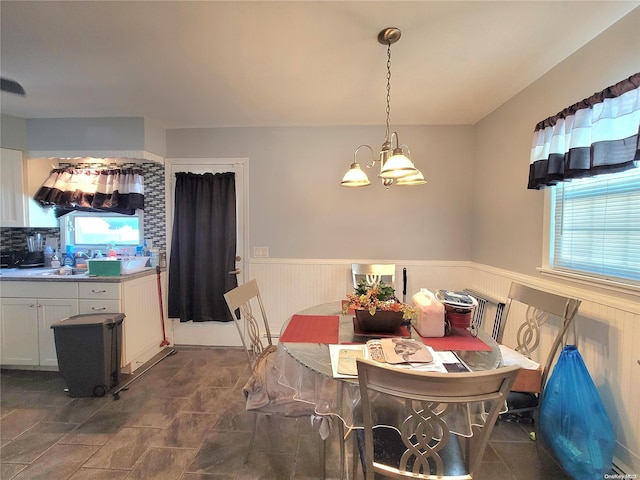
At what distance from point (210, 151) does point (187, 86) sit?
0.94 m

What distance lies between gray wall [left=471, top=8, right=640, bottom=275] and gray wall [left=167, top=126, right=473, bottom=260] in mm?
245

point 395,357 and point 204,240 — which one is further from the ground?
point 204,240

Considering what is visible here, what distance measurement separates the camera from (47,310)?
254 centimetres

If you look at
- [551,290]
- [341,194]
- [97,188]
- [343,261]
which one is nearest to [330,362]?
[551,290]

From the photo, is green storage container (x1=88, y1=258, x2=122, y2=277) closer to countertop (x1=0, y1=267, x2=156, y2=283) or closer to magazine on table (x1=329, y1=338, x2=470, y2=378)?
countertop (x1=0, y1=267, x2=156, y2=283)

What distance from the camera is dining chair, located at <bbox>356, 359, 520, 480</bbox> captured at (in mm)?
815

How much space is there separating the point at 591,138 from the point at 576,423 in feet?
4.87

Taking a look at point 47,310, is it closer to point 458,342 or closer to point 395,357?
point 395,357

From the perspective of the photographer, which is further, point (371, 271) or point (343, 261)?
point (343, 261)

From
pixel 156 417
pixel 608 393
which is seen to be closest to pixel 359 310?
pixel 608 393

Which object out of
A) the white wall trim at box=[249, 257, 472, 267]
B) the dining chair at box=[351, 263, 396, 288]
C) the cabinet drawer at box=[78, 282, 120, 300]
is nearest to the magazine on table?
the dining chair at box=[351, 263, 396, 288]

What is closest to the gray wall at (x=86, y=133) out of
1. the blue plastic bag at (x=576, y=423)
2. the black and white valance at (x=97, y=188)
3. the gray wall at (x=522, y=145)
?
the black and white valance at (x=97, y=188)

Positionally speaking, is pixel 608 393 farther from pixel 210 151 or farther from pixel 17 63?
pixel 17 63

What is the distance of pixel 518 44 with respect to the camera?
66.9 inches
